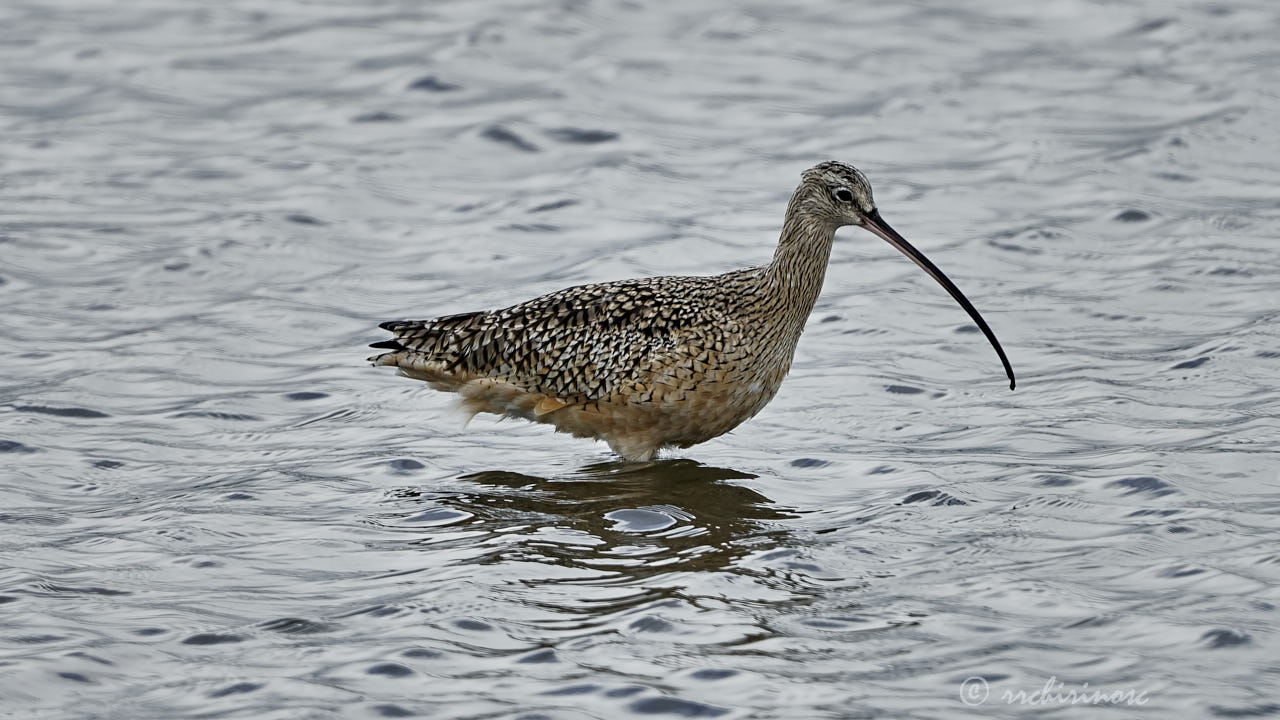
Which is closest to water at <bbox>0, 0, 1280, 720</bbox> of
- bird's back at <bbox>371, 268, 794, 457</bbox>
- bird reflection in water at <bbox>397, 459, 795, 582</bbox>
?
bird reflection in water at <bbox>397, 459, 795, 582</bbox>

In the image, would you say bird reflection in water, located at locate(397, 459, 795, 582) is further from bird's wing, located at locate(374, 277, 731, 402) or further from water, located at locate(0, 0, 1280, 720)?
bird's wing, located at locate(374, 277, 731, 402)

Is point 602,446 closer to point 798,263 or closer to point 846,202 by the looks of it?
point 798,263

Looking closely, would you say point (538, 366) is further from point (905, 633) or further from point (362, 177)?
point (362, 177)

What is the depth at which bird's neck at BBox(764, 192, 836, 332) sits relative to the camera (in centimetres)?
858

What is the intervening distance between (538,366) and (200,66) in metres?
7.58

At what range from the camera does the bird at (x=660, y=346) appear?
8.31 m

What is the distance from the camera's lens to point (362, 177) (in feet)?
42.8

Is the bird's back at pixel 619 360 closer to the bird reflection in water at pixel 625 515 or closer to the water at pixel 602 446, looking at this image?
the bird reflection in water at pixel 625 515

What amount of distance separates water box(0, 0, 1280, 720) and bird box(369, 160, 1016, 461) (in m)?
0.35

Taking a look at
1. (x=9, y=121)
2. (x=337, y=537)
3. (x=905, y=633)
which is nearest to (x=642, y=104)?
(x=9, y=121)

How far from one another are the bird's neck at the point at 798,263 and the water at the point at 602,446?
791 millimetres

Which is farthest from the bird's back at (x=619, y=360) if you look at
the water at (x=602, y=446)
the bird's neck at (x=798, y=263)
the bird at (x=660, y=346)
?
the water at (x=602, y=446)

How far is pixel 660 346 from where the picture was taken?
8.33 meters

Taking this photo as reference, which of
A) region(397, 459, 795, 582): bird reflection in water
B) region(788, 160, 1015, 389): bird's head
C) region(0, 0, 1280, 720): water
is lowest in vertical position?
region(397, 459, 795, 582): bird reflection in water
